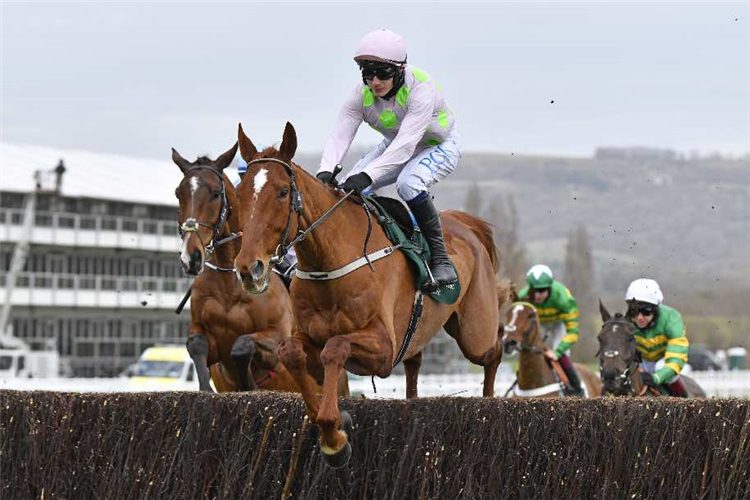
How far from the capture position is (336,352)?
6.59m

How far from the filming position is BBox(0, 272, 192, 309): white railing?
48.1 m

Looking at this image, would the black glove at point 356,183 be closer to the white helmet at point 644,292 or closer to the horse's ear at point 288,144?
the horse's ear at point 288,144

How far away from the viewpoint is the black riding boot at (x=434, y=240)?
7902mm

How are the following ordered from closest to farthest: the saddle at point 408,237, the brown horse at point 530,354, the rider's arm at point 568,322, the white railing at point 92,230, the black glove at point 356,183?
1. the black glove at point 356,183
2. the saddle at point 408,237
3. the brown horse at point 530,354
4. the rider's arm at point 568,322
5. the white railing at point 92,230

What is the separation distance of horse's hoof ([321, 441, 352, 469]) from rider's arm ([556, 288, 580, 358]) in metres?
7.35

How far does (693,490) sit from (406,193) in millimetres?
2414

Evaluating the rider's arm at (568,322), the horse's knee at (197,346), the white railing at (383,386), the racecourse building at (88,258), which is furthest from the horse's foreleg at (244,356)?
the racecourse building at (88,258)

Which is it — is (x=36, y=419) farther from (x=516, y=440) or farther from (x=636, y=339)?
(x=636, y=339)

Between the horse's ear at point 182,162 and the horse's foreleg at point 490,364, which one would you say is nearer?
the horse's foreleg at point 490,364

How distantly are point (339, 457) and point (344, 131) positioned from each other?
6.76ft

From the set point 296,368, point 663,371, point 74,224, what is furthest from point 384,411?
point 74,224

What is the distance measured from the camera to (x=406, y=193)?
7879mm

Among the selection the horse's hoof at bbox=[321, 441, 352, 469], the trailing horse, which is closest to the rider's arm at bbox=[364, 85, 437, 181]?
the horse's hoof at bbox=[321, 441, 352, 469]

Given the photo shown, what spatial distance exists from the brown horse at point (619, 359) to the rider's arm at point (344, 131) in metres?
3.95
